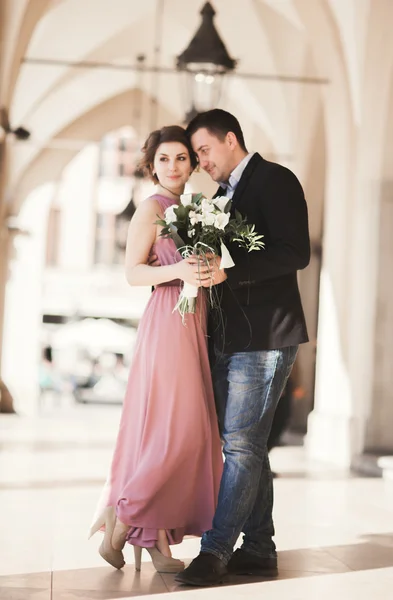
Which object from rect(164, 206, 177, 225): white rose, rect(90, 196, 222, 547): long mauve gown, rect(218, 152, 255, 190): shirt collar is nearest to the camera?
rect(164, 206, 177, 225): white rose

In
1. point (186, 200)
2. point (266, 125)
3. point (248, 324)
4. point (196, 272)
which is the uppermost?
point (266, 125)

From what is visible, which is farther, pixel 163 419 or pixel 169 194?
pixel 169 194

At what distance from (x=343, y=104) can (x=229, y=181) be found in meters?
7.63

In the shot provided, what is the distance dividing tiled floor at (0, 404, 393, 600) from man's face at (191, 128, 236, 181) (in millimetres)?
1911

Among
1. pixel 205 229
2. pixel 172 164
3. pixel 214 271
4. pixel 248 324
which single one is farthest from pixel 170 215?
pixel 248 324

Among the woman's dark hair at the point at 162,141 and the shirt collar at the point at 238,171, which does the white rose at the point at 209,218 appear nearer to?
the shirt collar at the point at 238,171

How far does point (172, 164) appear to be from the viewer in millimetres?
4738

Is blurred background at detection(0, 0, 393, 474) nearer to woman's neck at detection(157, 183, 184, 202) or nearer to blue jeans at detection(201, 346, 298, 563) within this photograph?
woman's neck at detection(157, 183, 184, 202)

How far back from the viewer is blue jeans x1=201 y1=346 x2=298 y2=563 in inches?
173

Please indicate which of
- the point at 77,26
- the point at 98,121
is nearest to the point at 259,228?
the point at 77,26

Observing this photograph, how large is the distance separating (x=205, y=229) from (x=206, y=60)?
4.79 metres

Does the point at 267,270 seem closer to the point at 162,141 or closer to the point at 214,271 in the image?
the point at 214,271

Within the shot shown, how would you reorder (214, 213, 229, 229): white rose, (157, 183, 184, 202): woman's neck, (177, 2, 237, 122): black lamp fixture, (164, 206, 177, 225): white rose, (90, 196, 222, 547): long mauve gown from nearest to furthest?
(214, 213, 229, 229): white rose
(164, 206, 177, 225): white rose
(90, 196, 222, 547): long mauve gown
(157, 183, 184, 202): woman's neck
(177, 2, 237, 122): black lamp fixture

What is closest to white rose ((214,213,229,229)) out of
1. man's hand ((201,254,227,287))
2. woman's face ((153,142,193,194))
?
man's hand ((201,254,227,287))
